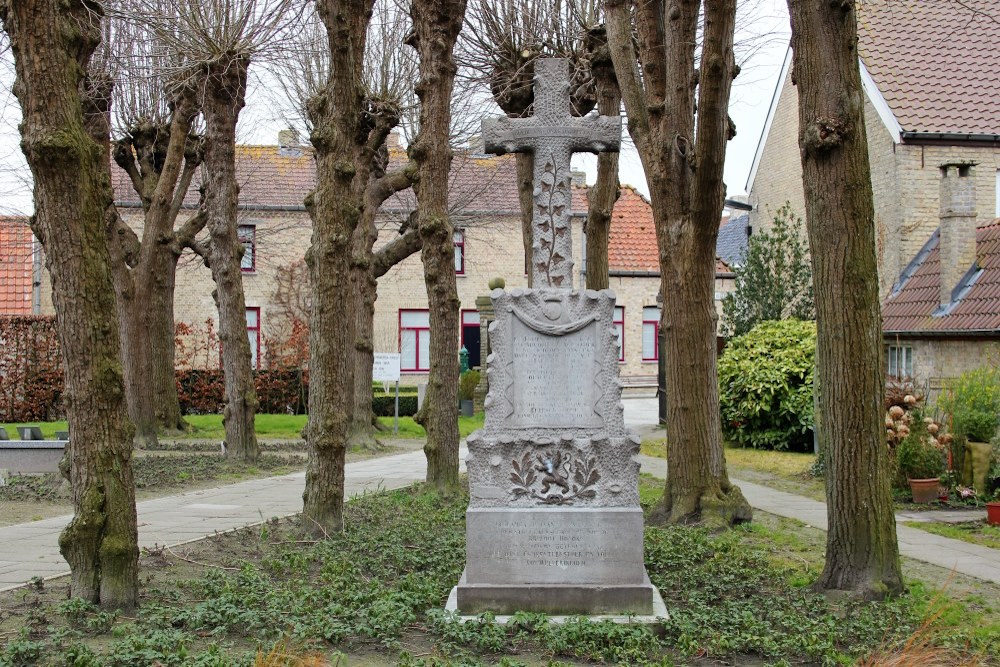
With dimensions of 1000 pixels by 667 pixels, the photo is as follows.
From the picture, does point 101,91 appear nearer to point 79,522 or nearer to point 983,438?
point 79,522

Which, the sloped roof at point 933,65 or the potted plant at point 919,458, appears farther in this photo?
the sloped roof at point 933,65

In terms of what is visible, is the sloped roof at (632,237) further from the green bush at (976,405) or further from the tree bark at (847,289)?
the tree bark at (847,289)

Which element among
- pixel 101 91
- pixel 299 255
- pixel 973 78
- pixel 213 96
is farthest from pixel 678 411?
pixel 299 255

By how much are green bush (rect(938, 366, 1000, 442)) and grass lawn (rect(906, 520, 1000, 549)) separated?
203 centimetres

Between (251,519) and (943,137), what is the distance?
17.0 metres

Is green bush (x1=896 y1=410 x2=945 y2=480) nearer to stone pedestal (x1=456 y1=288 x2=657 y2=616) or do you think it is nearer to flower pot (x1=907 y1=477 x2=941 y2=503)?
flower pot (x1=907 y1=477 x2=941 y2=503)

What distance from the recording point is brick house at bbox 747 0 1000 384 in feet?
69.6

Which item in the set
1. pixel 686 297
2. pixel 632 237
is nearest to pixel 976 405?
pixel 686 297

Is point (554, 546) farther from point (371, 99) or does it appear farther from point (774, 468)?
point (371, 99)

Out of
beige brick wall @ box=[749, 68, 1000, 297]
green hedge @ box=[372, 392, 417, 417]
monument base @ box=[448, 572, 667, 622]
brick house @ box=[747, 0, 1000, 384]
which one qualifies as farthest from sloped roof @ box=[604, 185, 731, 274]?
monument base @ box=[448, 572, 667, 622]

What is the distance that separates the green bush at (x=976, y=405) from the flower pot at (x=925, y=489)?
95 cm

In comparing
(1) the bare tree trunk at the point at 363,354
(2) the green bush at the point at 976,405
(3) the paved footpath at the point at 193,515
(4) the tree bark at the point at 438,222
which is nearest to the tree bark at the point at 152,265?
(1) the bare tree trunk at the point at 363,354

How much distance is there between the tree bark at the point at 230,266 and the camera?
54.2 ft

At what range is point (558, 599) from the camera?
6684 millimetres
